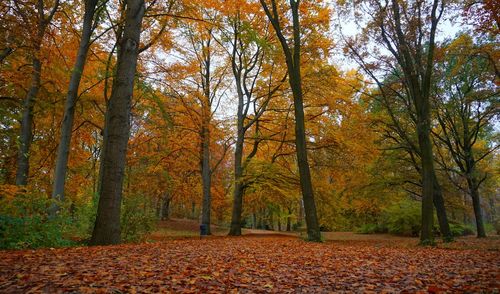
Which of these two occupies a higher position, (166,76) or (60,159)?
(166,76)

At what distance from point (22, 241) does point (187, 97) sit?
11427 millimetres

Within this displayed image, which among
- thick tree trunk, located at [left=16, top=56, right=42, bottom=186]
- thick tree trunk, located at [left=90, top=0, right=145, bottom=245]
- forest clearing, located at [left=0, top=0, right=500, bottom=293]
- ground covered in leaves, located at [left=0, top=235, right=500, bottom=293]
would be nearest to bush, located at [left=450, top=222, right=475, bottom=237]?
forest clearing, located at [left=0, top=0, right=500, bottom=293]

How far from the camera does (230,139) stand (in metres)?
20.0

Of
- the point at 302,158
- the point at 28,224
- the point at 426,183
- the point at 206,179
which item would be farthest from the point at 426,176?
the point at 28,224

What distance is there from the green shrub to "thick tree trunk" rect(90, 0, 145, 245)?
2.59 meters

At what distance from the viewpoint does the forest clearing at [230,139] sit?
4.40 meters

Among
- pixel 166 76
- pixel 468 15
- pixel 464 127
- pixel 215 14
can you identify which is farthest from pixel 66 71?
pixel 464 127

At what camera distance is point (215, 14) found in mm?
15562

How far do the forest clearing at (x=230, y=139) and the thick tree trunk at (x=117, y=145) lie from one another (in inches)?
1.2

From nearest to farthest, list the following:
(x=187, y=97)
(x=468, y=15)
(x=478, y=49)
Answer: (x=468, y=15) → (x=478, y=49) → (x=187, y=97)

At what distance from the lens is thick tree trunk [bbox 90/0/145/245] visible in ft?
22.1

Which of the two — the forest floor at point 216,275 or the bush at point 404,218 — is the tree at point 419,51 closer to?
the forest floor at point 216,275

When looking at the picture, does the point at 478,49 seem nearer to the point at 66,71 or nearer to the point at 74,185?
the point at 66,71

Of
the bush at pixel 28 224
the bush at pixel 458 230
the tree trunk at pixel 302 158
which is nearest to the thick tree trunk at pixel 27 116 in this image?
the bush at pixel 28 224
